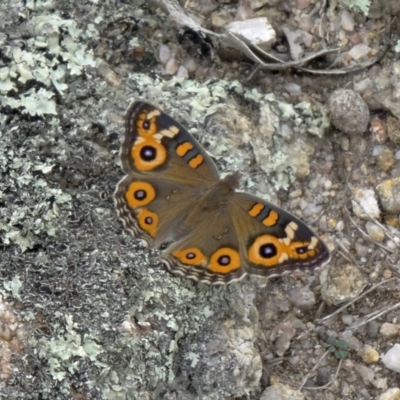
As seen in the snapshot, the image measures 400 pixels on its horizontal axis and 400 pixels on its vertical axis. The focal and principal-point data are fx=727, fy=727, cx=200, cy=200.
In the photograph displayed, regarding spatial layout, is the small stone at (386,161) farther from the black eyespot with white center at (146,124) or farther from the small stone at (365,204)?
the black eyespot with white center at (146,124)

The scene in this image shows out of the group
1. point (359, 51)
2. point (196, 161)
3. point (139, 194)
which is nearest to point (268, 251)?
point (196, 161)

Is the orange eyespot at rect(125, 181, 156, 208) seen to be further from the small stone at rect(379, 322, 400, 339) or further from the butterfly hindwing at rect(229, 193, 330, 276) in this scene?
the small stone at rect(379, 322, 400, 339)

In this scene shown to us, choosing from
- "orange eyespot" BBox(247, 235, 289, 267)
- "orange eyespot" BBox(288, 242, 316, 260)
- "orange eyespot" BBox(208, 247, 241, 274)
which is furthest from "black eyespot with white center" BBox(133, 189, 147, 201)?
"orange eyespot" BBox(288, 242, 316, 260)

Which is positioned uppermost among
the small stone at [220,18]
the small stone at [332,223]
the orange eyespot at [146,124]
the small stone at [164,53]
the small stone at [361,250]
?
the small stone at [220,18]

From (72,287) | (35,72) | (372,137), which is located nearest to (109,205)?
(72,287)

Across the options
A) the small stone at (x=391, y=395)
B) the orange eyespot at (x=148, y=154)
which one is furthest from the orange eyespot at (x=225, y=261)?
the small stone at (x=391, y=395)

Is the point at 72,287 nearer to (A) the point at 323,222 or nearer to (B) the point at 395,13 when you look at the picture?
(A) the point at 323,222
